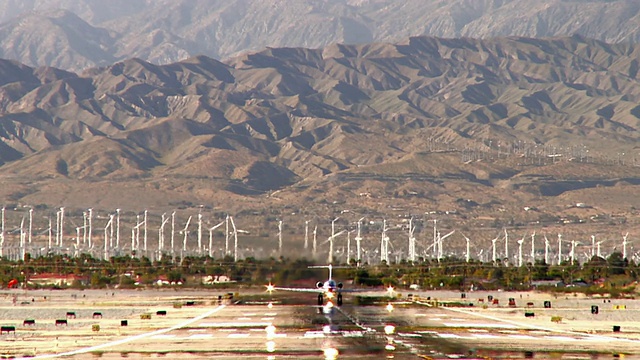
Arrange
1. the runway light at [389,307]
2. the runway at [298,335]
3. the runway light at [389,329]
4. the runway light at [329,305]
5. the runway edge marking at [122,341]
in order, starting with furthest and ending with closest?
the runway light at [329,305] → the runway light at [389,307] → the runway light at [389,329] → the runway at [298,335] → the runway edge marking at [122,341]

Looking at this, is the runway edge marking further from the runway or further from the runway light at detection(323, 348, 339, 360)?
the runway light at detection(323, 348, 339, 360)

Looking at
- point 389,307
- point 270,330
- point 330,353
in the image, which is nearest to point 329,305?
point 389,307

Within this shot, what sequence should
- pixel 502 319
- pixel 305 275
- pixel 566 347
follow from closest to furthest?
pixel 566 347 < pixel 502 319 < pixel 305 275

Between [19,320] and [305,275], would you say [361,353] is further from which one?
[305,275]

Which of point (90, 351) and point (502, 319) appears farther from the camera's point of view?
point (502, 319)

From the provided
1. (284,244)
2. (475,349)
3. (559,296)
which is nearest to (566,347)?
(475,349)

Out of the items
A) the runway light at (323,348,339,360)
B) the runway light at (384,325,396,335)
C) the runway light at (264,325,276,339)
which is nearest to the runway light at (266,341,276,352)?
the runway light at (323,348,339,360)

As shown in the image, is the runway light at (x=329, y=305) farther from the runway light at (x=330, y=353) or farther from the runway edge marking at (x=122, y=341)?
the runway light at (x=330, y=353)

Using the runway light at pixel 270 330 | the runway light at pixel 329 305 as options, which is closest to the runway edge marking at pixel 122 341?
the runway light at pixel 270 330
